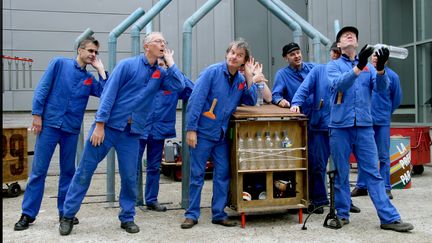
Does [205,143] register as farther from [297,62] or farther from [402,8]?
[402,8]

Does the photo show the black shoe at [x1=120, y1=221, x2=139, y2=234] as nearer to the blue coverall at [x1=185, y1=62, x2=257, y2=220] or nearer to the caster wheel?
the blue coverall at [x1=185, y1=62, x2=257, y2=220]

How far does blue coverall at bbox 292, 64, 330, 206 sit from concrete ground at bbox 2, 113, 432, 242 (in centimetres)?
31

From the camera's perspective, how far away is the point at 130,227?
446cm

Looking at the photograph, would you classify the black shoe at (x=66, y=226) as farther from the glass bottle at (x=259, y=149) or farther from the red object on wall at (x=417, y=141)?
the red object on wall at (x=417, y=141)

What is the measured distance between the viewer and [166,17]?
10.4m

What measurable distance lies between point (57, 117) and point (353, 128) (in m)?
2.89

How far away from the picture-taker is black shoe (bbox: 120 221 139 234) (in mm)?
4434

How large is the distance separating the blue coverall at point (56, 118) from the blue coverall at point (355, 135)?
255 centimetres

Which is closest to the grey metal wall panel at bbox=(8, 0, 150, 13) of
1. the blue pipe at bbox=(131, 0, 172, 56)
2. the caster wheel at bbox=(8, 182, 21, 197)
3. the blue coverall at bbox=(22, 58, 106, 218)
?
the caster wheel at bbox=(8, 182, 21, 197)

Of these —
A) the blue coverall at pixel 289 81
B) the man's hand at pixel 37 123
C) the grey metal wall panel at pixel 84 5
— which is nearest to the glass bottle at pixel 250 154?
the blue coverall at pixel 289 81

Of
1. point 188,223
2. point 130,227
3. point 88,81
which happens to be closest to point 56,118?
point 88,81

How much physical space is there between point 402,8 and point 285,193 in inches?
365

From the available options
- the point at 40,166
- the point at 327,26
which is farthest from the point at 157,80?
the point at 327,26

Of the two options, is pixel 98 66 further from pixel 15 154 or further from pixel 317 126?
pixel 15 154
